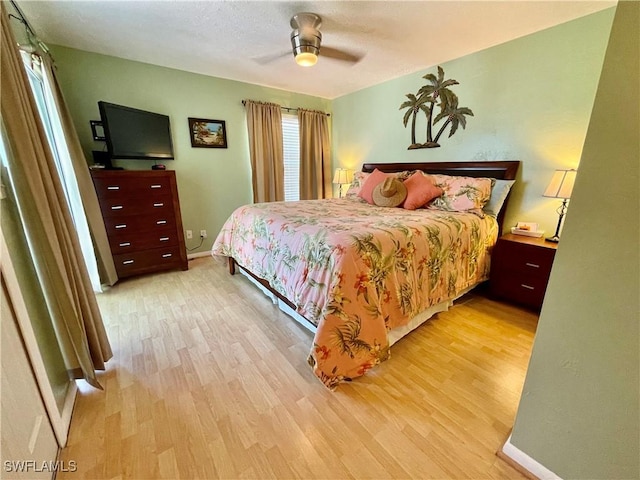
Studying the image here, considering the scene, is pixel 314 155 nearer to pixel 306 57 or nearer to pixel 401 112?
pixel 401 112

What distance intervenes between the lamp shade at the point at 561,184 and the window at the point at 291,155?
3173 mm

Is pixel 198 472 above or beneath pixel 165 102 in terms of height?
beneath

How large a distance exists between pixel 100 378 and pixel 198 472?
92 cm

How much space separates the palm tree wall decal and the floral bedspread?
123cm

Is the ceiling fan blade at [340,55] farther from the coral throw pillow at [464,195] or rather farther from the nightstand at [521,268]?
the nightstand at [521,268]

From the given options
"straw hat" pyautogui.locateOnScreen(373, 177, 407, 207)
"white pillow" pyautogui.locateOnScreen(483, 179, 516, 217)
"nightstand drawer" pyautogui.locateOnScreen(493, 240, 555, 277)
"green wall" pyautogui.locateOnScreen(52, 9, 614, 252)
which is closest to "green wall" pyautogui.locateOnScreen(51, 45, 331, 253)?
"green wall" pyautogui.locateOnScreen(52, 9, 614, 252)

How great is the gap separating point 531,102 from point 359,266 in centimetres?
236

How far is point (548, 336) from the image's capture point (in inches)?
36.3

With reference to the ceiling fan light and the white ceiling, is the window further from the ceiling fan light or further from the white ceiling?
the ceiling fan light

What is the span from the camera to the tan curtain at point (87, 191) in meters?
2.23

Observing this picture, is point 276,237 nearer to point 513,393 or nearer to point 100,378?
point 100,378

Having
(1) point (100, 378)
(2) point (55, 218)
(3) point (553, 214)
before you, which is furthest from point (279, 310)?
(3) point (553, 214)

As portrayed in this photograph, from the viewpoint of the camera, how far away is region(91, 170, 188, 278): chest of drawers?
8.46 feet

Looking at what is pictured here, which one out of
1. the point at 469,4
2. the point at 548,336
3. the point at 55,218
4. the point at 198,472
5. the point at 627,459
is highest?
the point at 469,4
